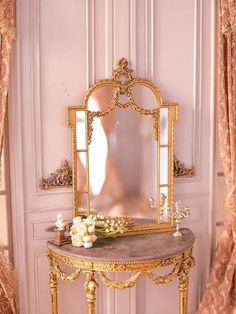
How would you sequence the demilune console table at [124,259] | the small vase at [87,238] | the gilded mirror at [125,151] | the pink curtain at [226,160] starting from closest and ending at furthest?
1. the demilune console table at [124,259]
2. the small vase at [87,238]
3. the gilded mirror at [125,151]
4. the pink curtain at [226,160]

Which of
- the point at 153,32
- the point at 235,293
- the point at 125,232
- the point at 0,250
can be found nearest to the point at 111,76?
the point at 153,32

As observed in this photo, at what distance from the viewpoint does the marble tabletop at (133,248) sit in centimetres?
330

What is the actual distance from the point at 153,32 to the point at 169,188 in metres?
1.23

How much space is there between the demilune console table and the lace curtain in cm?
30

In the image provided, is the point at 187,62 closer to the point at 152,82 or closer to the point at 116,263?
the point at 152,82

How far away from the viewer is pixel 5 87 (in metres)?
3.44

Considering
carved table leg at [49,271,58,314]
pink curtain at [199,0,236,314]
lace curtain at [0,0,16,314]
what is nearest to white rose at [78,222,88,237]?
carved table leg at [49,271,58,314]

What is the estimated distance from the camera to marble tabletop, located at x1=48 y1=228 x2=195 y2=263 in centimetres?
330

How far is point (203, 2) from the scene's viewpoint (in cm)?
401

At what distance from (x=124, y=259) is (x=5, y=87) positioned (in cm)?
143

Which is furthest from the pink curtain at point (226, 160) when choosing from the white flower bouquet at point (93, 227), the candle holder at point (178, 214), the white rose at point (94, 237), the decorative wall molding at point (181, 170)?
the white rose at point (94, 237)

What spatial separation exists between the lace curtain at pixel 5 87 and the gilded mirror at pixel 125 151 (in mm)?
506

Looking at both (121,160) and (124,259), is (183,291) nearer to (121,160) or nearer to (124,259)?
(124,259)

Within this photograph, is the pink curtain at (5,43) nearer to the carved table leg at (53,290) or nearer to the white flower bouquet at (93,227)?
the white flower bouquet at (93,227)
